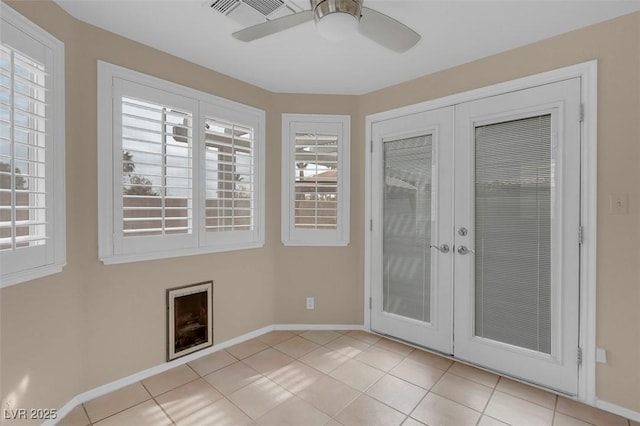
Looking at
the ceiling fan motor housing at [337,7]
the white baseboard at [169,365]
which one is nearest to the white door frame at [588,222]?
the ceiling fan motor housing at [337,7]

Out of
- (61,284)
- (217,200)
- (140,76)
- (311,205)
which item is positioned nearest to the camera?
(61,284)

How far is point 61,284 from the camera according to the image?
5.85 ft

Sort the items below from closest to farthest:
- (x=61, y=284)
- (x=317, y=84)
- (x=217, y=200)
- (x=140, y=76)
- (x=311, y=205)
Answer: (x=61, y=284), (x=140, y=76), (x=217, y=200), (x=317, y=84), (x=311, y=205)

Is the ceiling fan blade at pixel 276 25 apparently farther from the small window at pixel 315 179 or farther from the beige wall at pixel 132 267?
the small window at pixel 315 179

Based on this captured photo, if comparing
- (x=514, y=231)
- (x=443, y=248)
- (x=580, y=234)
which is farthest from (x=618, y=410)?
(x=443, y=248)

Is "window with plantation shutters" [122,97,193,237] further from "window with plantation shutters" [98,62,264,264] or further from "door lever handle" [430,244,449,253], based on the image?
"door lever handle" [430,244,449,253]

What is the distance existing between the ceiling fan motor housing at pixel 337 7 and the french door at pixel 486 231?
1.50 meters

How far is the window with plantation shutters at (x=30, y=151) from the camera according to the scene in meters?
1.46

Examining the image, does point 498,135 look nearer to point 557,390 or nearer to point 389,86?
point 389,86

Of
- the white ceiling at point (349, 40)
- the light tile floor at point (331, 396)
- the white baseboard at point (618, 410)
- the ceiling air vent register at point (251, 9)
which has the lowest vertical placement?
the light tile floor at point (331, 396)

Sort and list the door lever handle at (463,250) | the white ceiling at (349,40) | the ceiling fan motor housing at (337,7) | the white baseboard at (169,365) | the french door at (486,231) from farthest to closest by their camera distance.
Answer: the door lever handle at (463,250) → the french door at (486,231) → the white baseboard at (169,365) → the white ceiling at (349,40) → the ceiling fan motor housing at (337,7)

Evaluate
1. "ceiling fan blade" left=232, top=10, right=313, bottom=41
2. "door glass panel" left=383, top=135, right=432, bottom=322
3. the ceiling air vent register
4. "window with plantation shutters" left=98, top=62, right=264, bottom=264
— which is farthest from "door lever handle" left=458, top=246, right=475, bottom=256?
the ceiling air vent register

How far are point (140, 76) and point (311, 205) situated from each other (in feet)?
5.74

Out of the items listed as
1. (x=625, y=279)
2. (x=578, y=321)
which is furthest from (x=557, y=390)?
(x=625, y=279)
